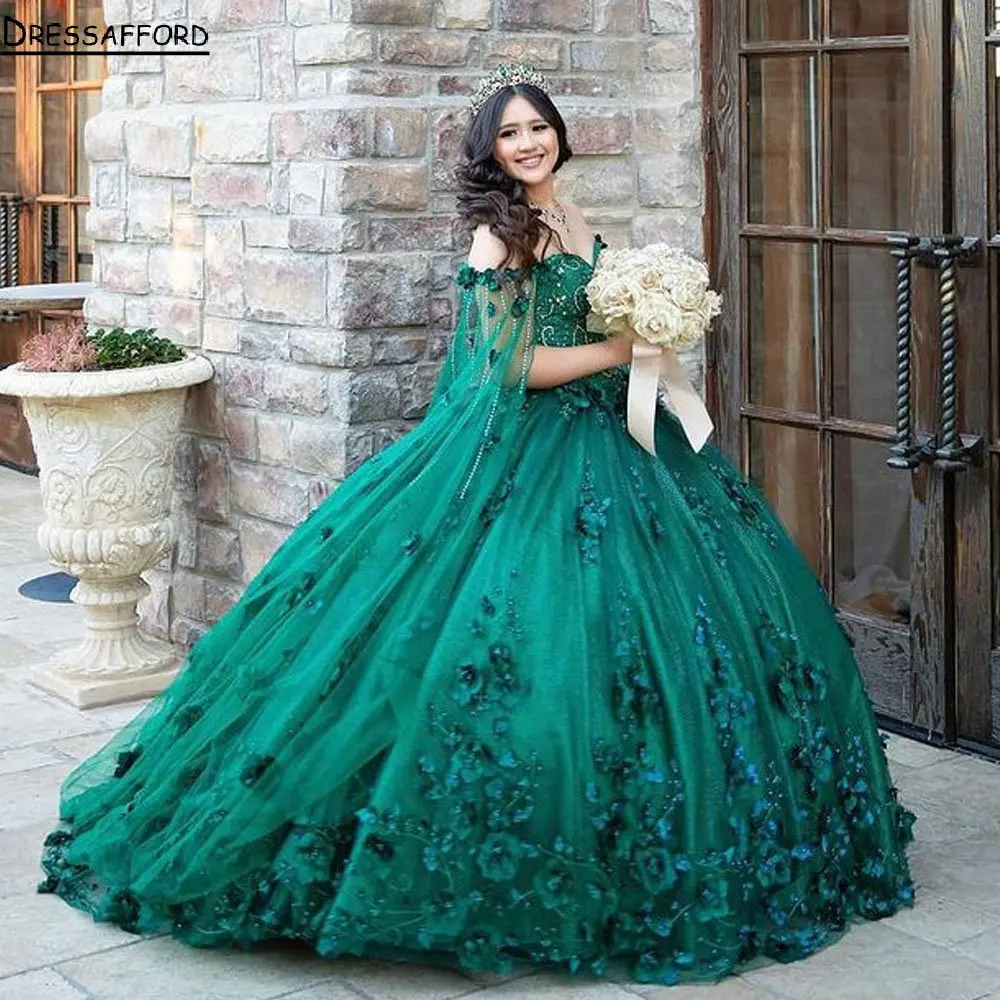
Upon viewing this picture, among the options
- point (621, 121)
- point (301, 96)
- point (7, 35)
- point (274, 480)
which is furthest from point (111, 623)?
point (7, 35)

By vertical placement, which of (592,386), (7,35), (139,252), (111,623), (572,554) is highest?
(7,35)

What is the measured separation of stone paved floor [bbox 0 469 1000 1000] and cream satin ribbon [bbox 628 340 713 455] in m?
0.84

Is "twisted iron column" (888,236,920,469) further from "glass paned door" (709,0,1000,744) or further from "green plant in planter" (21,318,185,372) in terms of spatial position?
"green plant in planter" (21,318,185,372)

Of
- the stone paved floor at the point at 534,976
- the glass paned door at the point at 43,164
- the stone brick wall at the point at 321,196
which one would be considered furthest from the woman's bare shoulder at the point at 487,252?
the glass paned door at the point at 43,164

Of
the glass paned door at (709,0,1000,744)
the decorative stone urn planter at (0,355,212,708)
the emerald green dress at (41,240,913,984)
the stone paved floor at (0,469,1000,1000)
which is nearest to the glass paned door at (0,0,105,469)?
the decorative stone urn planter at (0,355,212,708)

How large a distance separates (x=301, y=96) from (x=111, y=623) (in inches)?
52.0

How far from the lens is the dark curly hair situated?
3.21 m

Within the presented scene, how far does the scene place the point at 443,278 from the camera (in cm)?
419

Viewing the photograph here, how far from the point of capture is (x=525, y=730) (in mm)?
2803

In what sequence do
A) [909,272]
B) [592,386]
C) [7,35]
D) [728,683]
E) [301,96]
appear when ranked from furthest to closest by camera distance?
[7,35] → [301,96] → [909,272] → [592,386] → [728,683]

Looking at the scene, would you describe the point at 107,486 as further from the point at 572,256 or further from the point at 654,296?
the point at 654,296

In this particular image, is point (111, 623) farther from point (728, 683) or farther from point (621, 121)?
point (728, 683)

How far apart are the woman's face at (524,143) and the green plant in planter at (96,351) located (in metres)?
1.45

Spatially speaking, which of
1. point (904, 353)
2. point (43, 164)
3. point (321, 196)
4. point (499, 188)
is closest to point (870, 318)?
point (904, 353)
